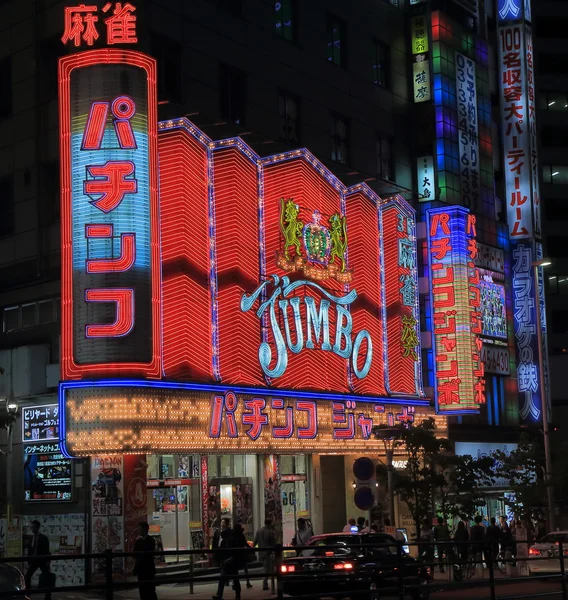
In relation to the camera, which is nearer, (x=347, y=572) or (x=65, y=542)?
(x=347, y=572)

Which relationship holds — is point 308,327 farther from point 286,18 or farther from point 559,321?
point 559,321

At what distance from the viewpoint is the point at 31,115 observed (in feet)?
122

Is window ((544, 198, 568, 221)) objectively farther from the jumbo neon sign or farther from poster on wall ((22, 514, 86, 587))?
poster on wall ((22, 514, 86, 587))

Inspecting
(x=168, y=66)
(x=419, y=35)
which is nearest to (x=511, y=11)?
(x=419, y=35)

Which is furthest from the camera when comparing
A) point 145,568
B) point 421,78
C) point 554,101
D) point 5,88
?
point 554,101

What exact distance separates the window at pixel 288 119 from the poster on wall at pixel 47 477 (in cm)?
1463

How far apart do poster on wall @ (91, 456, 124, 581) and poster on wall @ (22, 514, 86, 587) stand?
24.9 inches

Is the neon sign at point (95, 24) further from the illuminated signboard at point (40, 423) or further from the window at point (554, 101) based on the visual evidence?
the window at point (554, 101)

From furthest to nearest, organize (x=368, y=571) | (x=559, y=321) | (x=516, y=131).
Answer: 1. (x=559, y=321)
2. (x=516, y=131)
3. (x=368, y=571)

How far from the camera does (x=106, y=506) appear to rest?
32.2 meters

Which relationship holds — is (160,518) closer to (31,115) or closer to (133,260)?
(133,260)

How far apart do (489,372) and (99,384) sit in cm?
2352

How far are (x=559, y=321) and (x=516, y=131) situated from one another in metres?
45.9

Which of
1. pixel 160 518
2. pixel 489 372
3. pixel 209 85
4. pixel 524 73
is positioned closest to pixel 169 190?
pixel 209 85
